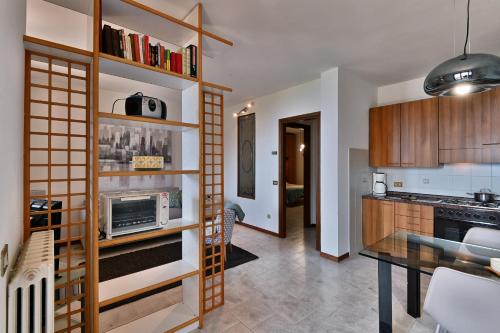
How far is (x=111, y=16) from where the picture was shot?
1.83 metres

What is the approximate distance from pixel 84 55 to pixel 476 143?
426 cm

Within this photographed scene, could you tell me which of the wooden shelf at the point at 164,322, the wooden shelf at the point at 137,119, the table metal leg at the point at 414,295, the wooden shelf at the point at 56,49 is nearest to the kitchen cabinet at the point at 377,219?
the table metal leg at the point at 414,295

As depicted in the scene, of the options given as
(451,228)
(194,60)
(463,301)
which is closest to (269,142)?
(194,60)

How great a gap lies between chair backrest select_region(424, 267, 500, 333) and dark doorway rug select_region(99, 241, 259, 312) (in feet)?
7.90

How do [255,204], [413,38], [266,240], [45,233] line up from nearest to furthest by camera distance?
[45,233] < [413,38] < [266,240] < [255,204]

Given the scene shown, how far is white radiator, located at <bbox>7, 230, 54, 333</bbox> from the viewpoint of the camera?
0.97 meters

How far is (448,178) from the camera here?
353cm

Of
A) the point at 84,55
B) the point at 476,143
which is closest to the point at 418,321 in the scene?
the point at 476,143

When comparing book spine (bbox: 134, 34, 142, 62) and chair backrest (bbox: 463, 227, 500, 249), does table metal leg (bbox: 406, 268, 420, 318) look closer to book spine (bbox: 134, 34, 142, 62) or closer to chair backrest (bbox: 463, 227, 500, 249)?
chair backrest (bbox: 463, 227, 500, 249)

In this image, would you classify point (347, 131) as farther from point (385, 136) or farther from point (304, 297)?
point (304, 297)

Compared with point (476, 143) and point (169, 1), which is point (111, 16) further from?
point (476, 143)

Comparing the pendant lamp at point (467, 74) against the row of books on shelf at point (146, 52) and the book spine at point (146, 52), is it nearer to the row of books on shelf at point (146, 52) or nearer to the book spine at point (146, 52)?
the row of books on shelf at point (146, 52)

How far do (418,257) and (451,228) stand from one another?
1.87 meters

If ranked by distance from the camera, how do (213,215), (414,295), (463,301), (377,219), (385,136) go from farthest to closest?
(385,136)
(377,219)
(213,215)
(414,295)
(463,301)
